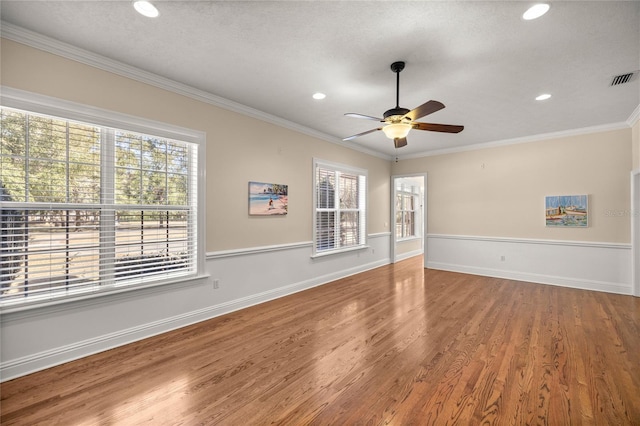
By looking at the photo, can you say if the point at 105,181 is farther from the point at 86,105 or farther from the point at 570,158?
the point at 570,158

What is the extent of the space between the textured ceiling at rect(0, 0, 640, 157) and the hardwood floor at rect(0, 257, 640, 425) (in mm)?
2928

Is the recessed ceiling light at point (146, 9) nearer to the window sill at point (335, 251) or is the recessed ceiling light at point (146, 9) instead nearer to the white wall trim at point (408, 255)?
the window sill at point (335, 251)

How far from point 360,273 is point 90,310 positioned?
481cm

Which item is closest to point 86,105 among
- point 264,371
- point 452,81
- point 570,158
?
point 264,371

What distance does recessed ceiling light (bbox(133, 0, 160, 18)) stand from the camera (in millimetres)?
2070

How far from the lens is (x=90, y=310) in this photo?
2.76 m

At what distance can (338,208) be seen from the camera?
5930mm

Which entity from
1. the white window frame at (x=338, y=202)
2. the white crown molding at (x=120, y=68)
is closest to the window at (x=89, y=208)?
the white crown molding at (x=120, y=68)

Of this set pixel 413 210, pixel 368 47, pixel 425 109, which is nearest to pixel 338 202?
pixel 425 109

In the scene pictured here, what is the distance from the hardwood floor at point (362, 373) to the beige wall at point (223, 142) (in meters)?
1.30

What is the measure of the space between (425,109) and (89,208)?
3.44m

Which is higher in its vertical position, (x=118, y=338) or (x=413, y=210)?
(x=413, y=210)

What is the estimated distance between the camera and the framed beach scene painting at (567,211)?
16.7ft

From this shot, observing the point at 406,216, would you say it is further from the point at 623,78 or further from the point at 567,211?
the point at 623,78
